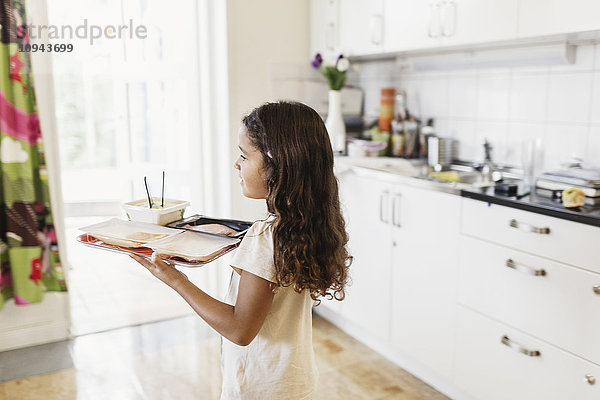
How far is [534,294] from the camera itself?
199 cm

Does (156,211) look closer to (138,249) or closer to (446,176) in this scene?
(138,249)

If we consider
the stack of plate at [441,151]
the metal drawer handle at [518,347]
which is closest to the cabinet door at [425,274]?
the metal drawer handle at [518,347]

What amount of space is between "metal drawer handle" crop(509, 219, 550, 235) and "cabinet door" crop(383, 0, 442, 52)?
926 mm

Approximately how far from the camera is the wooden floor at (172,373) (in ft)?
8.23

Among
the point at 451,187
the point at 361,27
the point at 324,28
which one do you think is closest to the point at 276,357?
the point at 451,187

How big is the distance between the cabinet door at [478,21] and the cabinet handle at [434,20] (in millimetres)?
31

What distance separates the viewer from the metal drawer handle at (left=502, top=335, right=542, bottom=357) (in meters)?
2.00

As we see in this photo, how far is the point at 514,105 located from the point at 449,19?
0.49 meters

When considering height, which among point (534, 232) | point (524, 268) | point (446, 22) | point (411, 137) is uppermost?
point (446, 22)

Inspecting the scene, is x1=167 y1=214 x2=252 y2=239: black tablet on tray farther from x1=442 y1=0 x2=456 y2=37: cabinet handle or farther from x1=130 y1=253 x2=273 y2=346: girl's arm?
x1=442 y1=0 x2=456 y2=37: cabinet handle

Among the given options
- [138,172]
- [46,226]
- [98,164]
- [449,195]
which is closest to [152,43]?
[138,172]

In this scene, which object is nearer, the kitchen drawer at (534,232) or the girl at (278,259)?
the girl at (278,259)

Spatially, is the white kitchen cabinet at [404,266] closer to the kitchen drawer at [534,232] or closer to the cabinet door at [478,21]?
the kitchen drawer at [534,232]

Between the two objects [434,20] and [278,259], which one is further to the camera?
[434,20]
